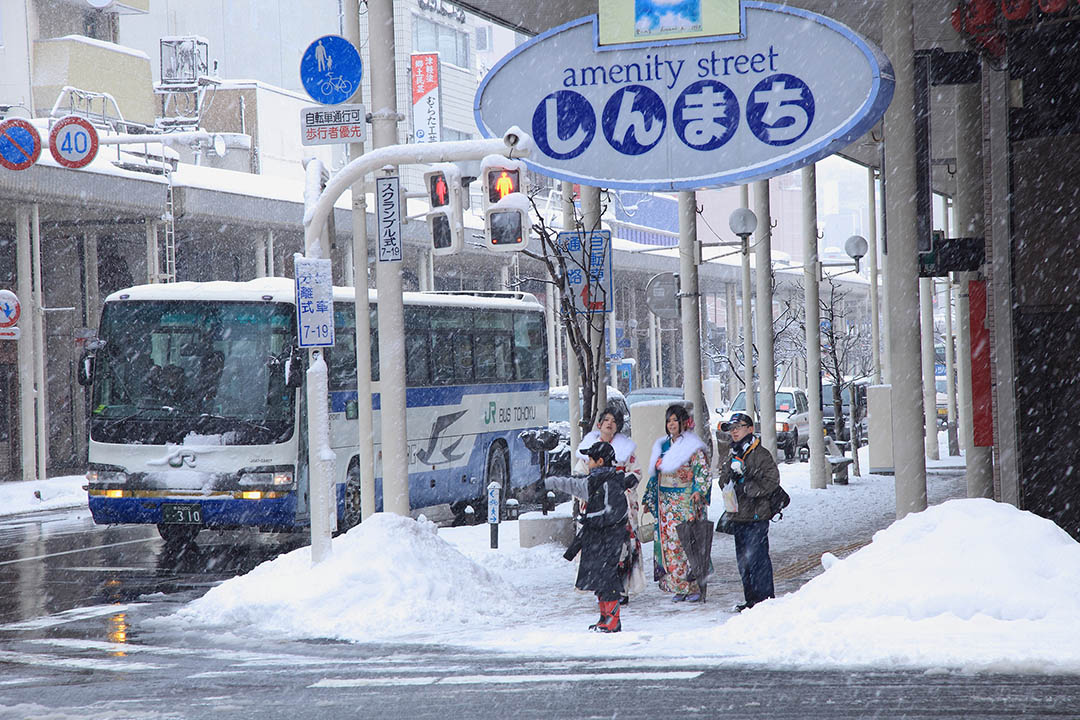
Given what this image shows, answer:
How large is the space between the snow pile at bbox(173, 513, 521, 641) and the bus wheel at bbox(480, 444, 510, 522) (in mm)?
9541

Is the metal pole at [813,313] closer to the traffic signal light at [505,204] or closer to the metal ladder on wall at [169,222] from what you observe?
the traffic signal light at [505,204]

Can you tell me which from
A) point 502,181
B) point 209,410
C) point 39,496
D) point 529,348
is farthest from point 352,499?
point 39,496

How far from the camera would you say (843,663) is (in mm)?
8758

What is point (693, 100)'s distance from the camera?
10.7 meters

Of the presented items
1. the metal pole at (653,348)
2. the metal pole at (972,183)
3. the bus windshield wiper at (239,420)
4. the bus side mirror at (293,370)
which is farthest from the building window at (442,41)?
the metal pole at (972,183)

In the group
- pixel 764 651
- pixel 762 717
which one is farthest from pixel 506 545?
pixel 762 717

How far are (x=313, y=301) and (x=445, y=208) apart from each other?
1489 mm

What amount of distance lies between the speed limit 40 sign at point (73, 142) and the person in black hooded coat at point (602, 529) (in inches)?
736

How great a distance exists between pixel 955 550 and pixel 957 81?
534 centimetres

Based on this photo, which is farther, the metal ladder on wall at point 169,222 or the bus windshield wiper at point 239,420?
the metal ladder on wall at point 169,222

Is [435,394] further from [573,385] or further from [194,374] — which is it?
[194,374]

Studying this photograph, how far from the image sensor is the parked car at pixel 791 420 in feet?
116

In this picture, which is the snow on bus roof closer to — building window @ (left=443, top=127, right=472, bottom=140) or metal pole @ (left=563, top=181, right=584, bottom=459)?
metal pole @ (left=563, top=181, right=584, bottom=459)

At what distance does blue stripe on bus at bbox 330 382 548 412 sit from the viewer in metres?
17.9
